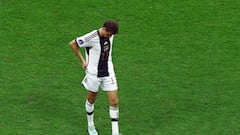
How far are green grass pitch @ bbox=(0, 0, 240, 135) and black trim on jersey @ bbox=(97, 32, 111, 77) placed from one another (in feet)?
4.10

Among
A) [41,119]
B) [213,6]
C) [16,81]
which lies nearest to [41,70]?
[16,81]

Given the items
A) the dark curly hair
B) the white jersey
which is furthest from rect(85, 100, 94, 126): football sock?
the dark curly hair

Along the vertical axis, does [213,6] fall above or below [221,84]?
above

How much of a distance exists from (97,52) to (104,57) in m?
0.15

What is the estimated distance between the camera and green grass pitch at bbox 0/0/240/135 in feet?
39.0

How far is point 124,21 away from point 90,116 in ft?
17.7

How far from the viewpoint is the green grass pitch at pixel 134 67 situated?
11.9m

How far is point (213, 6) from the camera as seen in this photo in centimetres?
1712

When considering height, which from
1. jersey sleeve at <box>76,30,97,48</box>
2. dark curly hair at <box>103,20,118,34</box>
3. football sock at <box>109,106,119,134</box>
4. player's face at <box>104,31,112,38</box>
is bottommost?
football sock at <box>109,106,119,134</box>

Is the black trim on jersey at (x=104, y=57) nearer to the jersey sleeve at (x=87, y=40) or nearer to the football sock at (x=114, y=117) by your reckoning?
the jersey sleeve at (x=87, y=40)

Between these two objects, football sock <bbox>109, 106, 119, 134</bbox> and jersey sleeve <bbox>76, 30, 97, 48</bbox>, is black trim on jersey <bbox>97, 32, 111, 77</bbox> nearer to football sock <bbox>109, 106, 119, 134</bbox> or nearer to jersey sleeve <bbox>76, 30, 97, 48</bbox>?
jersey sleeve <bbox>76, 30, 97, 48</bbox>

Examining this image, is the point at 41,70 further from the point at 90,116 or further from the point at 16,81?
the point at 90,116

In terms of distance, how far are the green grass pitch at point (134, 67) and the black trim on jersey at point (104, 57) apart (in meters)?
1.25

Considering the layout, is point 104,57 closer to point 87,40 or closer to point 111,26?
point 87,40
